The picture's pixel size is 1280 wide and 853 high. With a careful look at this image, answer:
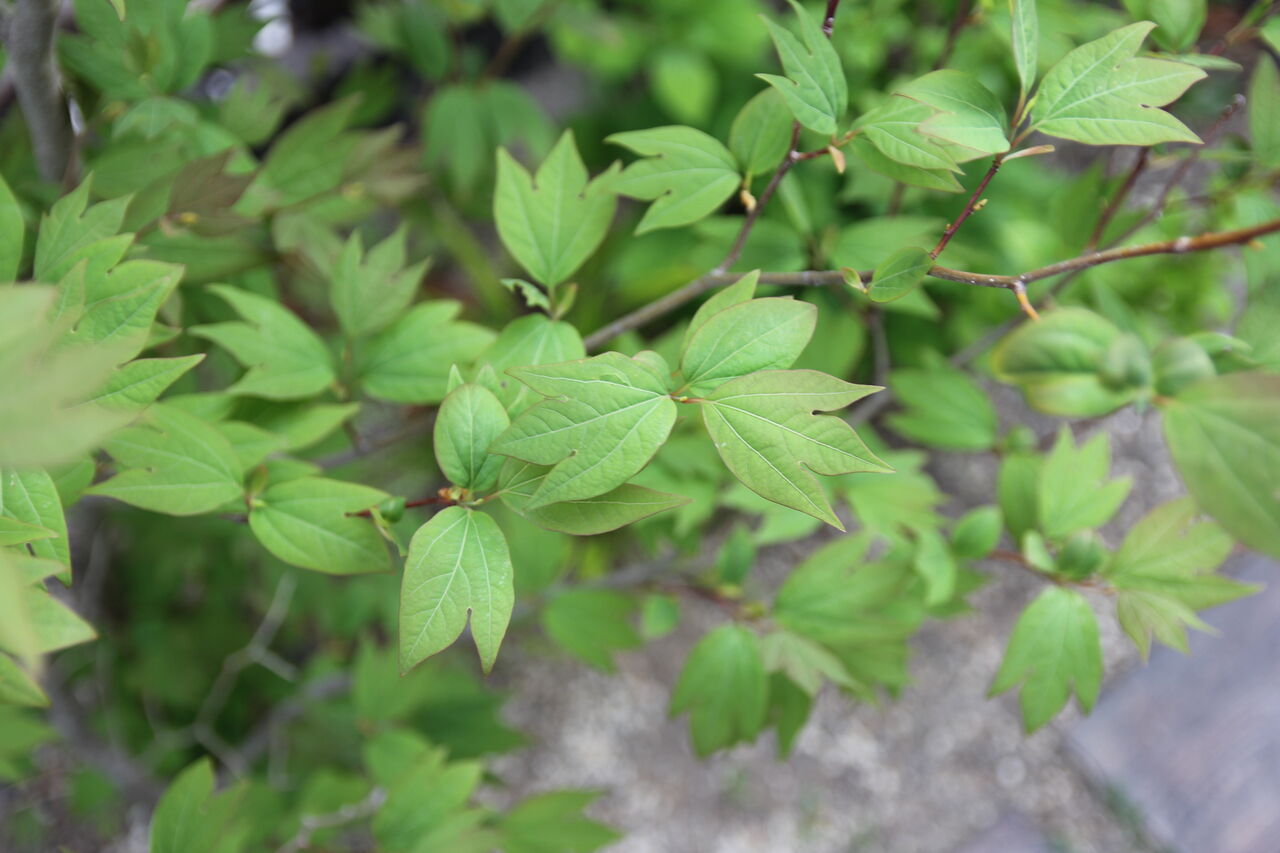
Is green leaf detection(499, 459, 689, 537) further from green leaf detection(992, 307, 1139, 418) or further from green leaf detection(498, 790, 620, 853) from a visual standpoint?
green leaf detection(498, 790, 620, 853)

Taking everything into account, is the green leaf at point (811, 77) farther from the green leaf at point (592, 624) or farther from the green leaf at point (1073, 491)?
the green leaf at point (592, 624)

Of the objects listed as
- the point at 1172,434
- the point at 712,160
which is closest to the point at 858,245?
the point at 712,160

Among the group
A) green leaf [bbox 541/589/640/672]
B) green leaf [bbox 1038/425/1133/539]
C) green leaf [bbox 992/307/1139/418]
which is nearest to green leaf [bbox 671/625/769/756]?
green leaf [bbox 541/589/640/672]

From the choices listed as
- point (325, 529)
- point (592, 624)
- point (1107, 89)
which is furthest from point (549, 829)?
point (1107, 89)

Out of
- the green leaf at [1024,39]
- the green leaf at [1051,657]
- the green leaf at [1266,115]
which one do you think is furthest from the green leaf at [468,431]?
the green leaf at [1266,115]

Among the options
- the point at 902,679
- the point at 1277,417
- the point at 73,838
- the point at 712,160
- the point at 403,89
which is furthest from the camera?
the point at 403,89

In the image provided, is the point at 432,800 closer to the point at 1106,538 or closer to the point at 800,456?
the point at 800,456

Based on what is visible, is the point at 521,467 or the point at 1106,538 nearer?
the point at 521,467
